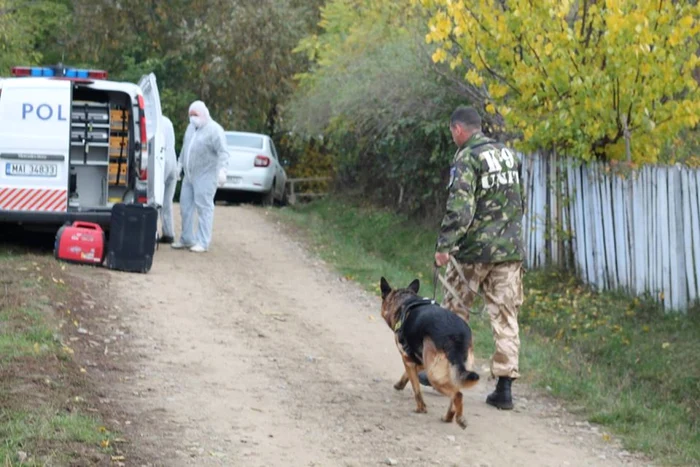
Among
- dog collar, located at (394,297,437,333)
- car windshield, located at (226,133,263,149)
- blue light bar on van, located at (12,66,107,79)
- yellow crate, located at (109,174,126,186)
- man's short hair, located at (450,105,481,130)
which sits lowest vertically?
dog collar, located at (394,297,437,333)

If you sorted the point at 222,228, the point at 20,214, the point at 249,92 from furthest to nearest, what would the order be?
the point at 249,92, the point at 222,228, the point at 20,214

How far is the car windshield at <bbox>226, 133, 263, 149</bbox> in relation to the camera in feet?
85.5

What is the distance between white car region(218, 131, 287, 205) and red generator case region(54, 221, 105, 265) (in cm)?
1165

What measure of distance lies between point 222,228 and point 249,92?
1408 centimetres

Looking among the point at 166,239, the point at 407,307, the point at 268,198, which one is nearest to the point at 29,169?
the point at 166,239

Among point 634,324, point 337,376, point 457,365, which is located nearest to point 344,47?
point 634,324

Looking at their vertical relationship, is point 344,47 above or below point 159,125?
above

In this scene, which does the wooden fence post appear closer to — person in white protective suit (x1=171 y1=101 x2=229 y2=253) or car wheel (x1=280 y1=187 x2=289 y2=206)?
person in white protective suit (x1=171 y1=101 x2=229 y2=253)

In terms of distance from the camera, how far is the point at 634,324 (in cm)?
1195

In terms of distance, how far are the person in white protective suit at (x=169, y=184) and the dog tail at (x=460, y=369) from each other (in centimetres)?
877

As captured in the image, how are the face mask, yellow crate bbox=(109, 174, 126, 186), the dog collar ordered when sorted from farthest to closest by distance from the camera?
the face mask → yellow crate bbox=(109, 174, 126, 186) → the dog collar

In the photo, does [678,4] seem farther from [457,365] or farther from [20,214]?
[20,214]

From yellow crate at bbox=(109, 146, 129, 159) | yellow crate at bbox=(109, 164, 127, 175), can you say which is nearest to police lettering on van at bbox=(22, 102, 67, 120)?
yellow crate at bbox=(109, 146, 129, 159)

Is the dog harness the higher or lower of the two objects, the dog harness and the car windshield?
the lower
